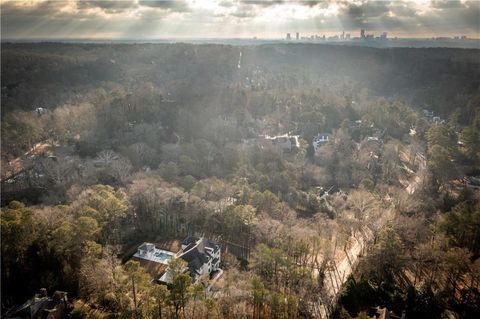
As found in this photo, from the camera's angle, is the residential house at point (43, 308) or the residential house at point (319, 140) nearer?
the residential house at point (43, 308)

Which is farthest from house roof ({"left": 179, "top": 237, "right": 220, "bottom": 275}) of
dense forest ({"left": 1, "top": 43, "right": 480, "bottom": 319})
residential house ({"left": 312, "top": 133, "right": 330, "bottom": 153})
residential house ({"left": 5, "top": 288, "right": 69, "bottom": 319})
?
residential house ({"left": 312, "top": 133, "right": 330, "bottom": 153})

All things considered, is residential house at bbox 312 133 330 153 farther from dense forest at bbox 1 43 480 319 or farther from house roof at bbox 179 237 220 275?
house roof at bbox 179 237 220 275

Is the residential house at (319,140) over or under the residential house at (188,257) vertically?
over

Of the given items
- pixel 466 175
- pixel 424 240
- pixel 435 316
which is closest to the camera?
pixel 435 316

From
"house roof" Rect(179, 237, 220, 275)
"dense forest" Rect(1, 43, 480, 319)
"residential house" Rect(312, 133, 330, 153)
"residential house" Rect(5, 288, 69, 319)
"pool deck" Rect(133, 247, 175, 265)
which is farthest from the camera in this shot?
"residential house" Rect(312, 133, 330, 153)


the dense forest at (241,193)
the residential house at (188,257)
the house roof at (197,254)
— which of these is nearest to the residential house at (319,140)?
the dense forest at (241,193)

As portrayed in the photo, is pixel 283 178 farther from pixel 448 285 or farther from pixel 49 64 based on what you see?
A: pixel 49 64

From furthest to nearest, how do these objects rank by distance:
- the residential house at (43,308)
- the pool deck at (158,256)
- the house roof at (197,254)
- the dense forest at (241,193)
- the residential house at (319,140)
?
the residential house at (319,140) → the pool deck at (158,256) → the house roof at (197,254) → the dense forest at (241,193) → the residential house at (43,308)

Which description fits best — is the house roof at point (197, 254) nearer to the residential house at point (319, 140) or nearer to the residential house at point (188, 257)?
the residential house at point (188, 257)

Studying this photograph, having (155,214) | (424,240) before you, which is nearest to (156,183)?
(155,214)
